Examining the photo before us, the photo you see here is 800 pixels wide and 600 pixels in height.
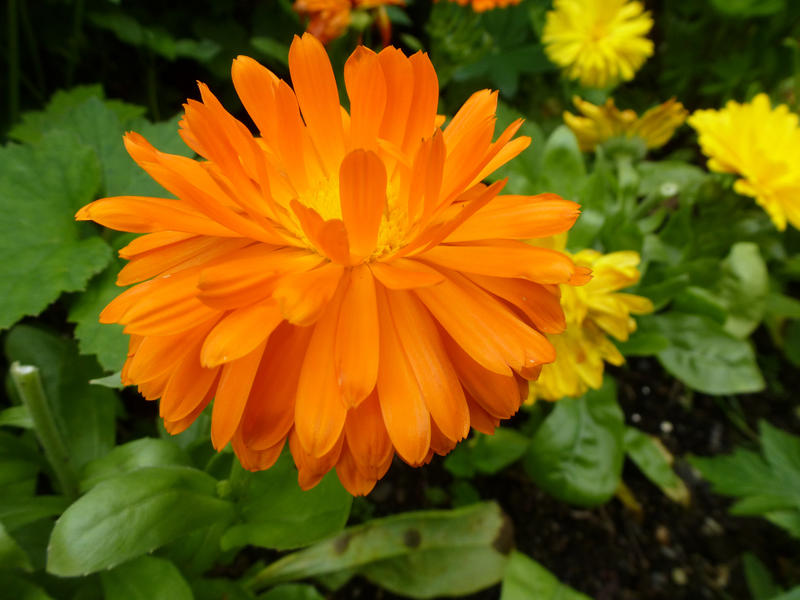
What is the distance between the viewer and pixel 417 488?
1255mm

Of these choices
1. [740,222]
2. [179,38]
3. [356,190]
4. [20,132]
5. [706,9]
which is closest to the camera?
[356,190]

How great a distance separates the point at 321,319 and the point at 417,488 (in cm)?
80

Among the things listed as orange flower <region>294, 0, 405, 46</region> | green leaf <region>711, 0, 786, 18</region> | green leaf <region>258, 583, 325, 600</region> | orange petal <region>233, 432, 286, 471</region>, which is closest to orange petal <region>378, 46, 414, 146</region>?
orange petal <region>233, 432, 286, 471</region>

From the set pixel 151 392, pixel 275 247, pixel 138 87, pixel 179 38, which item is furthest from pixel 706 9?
pixel 151 392

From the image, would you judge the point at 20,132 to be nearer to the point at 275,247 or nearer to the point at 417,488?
the point at 275,247

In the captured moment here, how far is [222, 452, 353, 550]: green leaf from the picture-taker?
706mm

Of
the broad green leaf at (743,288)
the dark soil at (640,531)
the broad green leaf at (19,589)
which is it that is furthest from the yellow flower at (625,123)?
the broad green leaf at (19,589)

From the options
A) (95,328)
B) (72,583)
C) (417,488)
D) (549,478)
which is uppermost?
(95,328)

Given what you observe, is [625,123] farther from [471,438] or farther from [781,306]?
[471,438]

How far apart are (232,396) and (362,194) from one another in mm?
202

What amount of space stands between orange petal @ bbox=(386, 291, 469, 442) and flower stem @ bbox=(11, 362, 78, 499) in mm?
398

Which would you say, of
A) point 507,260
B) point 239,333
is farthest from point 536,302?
point 239,333

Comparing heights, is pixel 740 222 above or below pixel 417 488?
above

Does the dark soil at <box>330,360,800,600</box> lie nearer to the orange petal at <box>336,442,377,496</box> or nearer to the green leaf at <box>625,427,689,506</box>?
the green leaf at <box>625,427,689,506</box>
